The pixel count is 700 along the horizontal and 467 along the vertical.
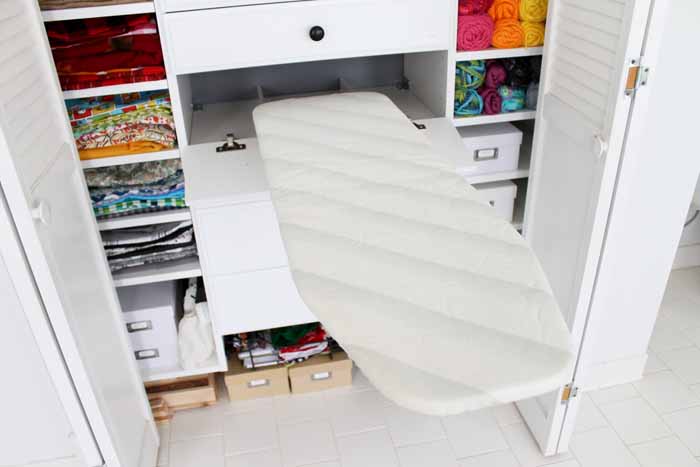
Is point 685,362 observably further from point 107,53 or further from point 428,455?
point 107,53

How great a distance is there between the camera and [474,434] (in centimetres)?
207

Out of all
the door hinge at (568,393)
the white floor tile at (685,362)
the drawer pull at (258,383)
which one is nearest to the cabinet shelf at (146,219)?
the drawer pull at (258,383)

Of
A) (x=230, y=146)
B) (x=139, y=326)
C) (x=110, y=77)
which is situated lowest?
(x=139, y=326)

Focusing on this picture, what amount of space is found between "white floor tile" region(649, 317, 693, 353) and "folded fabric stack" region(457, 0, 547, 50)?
135cm

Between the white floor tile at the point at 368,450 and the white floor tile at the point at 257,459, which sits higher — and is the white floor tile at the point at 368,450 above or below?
above

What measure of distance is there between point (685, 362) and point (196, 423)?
6.09 feet

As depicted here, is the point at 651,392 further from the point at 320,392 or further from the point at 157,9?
the point at 157,9

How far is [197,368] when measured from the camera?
6.86 ft

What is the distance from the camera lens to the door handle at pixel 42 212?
1.23 metres

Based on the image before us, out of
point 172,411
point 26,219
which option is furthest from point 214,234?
point 172,411

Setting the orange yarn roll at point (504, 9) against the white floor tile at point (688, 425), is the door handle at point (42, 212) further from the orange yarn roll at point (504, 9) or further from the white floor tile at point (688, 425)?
the white floor tile at point (688, 425)

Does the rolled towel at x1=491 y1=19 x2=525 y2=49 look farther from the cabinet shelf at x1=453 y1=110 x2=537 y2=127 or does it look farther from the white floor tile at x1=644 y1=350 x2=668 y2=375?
the white floor tile at x1=644 y1=350 x2=668 y2=375

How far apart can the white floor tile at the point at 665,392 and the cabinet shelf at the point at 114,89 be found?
195 centimetres

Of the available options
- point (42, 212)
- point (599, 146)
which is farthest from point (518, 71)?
point (42, 212)
